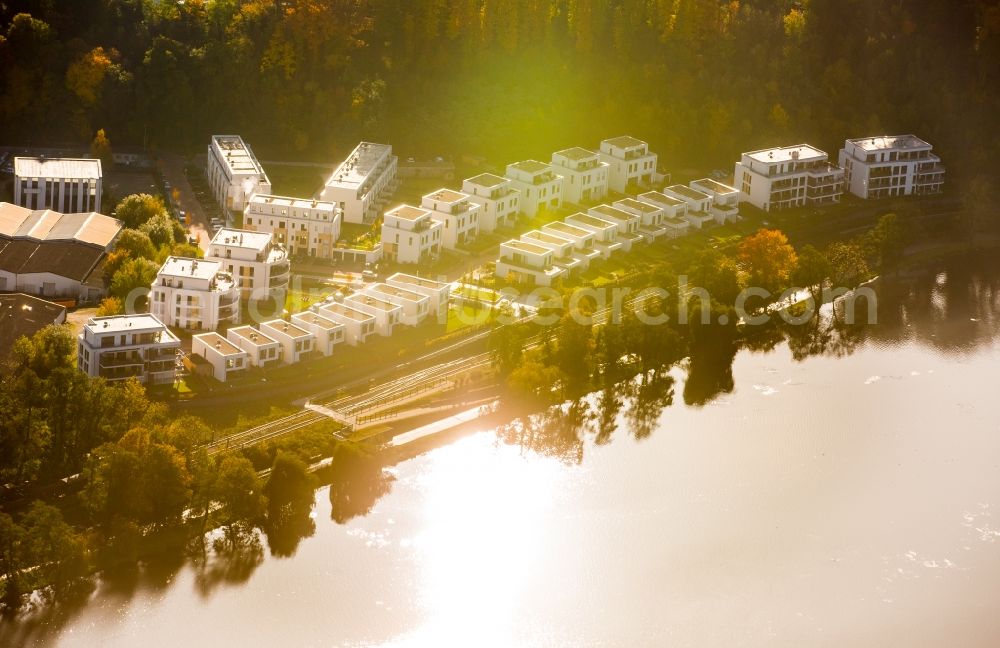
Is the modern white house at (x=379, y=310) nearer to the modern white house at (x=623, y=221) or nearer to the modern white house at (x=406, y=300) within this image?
the modern white house at (x=406, y=300)

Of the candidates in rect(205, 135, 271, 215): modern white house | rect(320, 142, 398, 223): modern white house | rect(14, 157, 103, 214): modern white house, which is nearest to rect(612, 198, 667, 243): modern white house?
rect(320, 142, 398, 223): modern white house

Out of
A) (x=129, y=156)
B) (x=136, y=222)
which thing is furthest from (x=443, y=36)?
(x=136, y=222)

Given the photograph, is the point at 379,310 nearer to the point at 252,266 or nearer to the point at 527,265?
the point at 252,266

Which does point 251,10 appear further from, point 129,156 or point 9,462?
point 9,462

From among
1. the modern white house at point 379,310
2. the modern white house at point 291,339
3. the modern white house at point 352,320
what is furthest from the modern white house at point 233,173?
the modern white house at point 291,339

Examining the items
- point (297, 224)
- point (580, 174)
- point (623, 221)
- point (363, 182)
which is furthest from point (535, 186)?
point (297, 224)

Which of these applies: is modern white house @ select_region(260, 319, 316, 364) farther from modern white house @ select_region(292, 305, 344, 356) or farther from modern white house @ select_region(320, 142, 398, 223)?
modern white house @ select_region(320, 142, 398, 223)
